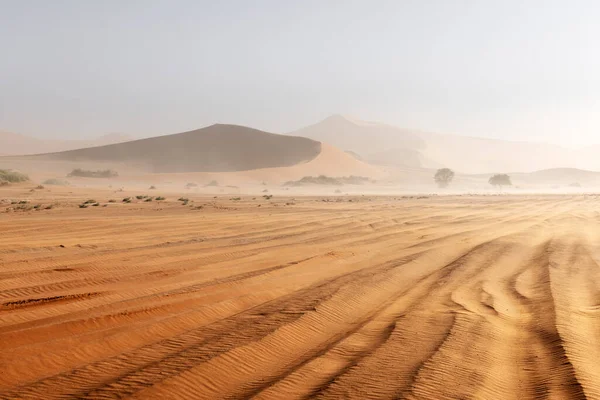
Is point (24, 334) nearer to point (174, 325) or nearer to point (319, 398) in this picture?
point (174, 325)

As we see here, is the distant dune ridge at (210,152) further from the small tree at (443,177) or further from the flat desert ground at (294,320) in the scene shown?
the flat desert ground at (294,320)

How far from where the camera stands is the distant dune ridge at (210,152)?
9381 cm

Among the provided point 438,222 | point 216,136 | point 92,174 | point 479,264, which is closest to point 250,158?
point 216,136

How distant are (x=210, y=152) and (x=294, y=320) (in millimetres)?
96073

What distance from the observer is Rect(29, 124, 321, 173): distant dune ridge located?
93812mm

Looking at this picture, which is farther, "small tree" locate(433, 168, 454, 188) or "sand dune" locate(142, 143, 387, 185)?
"small tree" locate(433, 168, 454, 188)

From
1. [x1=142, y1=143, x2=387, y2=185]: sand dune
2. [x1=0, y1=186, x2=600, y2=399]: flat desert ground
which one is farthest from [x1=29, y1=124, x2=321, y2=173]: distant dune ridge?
[x1=0, y1=186, x2=600, y2=399]: flat desert ground

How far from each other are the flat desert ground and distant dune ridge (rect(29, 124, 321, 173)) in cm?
8174

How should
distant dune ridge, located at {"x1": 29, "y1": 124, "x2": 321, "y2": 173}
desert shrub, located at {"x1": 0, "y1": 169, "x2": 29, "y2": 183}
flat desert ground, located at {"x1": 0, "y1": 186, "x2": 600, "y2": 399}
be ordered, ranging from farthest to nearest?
distant dune ridge, located at {"x1": 29, "y1": 124, "x2": 321, "y2": 173} → desert shrub, located at {"x1": 0, "y1": 169, "x2": 29, "y2": 183} → flat desert ground, located at {"x1": 0, "y1": 186, "x2": 600, "y2": 399}

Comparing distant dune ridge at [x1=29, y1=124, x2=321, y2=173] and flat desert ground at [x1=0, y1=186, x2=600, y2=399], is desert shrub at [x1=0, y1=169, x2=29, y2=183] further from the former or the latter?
distant dune ridge at [x1=29, y1=124, x2=321, y2=173]

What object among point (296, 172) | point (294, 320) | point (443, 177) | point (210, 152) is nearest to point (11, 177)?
point (294, 320)

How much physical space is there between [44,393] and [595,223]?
55.8ft

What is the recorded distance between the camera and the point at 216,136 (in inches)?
4190

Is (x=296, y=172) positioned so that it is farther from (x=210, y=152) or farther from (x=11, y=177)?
(x=11, y=177)
